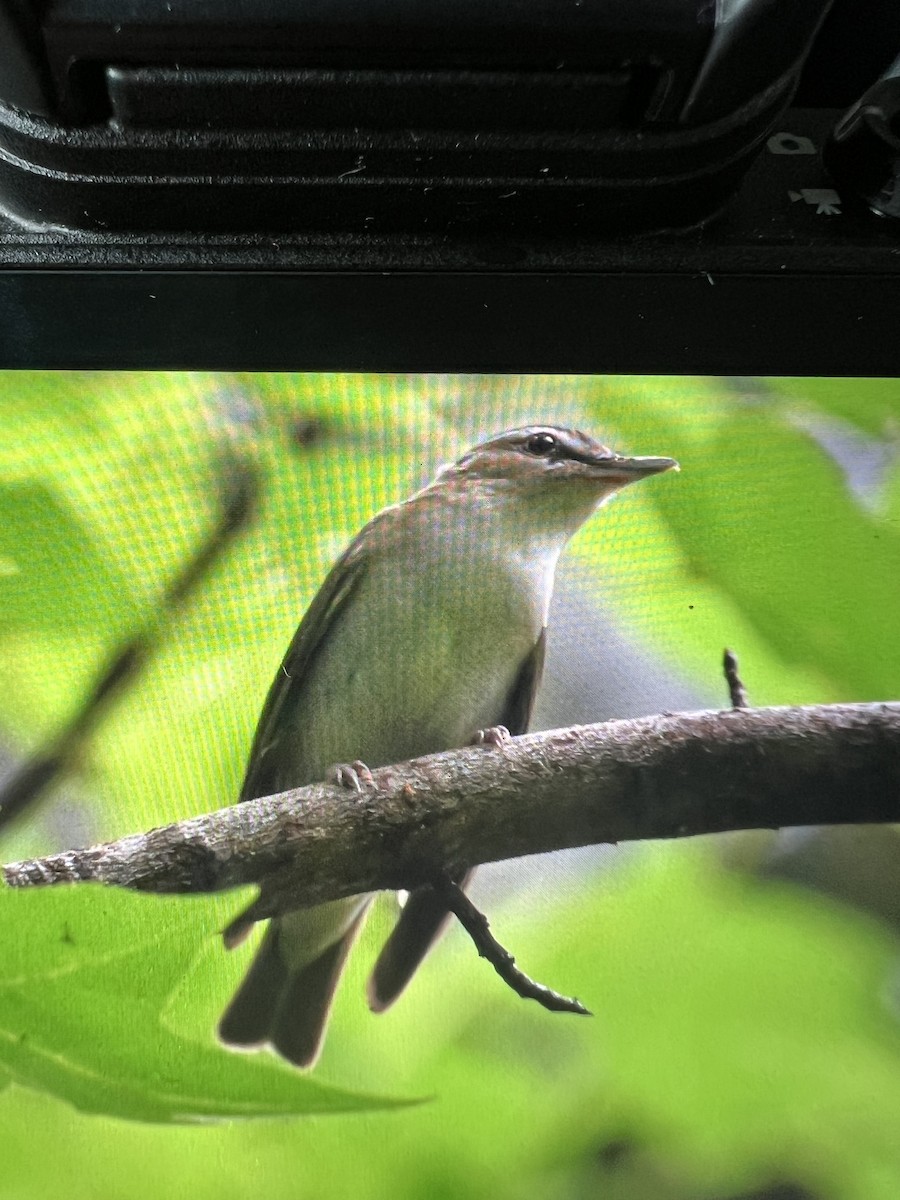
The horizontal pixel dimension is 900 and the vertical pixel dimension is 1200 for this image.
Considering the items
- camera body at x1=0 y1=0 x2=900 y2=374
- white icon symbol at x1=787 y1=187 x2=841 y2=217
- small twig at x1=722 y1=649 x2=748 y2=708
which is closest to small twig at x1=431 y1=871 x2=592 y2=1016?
small twig at x1=722 y1=649 x2=748 y2=708

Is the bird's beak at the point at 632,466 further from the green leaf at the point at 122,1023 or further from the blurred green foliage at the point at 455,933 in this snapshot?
the green leaf at the point at 122,1023

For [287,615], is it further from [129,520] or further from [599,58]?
[599,58]

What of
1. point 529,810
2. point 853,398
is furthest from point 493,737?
point 853,398

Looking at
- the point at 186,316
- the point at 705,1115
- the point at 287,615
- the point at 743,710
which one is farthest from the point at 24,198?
the point at 705,1115

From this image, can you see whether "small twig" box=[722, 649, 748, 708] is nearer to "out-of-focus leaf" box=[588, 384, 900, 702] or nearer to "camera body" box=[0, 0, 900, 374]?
"out-of-focus leaf" box=[588, 384, 900, 702]

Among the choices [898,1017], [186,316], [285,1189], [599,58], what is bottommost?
[285,1189]
